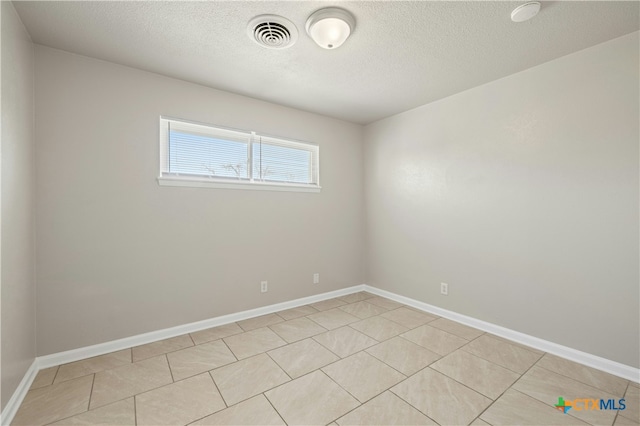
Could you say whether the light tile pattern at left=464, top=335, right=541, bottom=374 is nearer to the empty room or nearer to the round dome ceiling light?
the empty room

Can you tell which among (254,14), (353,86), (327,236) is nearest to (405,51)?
(353,86)

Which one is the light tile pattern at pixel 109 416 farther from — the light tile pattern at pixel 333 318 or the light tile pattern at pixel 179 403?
the light tile pattern at pixel 333 318

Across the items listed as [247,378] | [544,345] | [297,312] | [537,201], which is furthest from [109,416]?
[537,201]

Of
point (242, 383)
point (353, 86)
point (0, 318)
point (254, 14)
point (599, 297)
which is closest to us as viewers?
point (0, 318)

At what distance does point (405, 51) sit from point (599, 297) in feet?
8.19

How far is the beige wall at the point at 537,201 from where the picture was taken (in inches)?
82.7

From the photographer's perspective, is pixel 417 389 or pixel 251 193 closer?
pixel 417 389

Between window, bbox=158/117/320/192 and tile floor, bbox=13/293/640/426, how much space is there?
1.61 metres

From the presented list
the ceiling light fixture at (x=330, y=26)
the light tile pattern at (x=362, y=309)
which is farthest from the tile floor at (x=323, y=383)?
the ceiling light fixture at (x=330, y=26)

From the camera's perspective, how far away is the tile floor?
5.46 feet

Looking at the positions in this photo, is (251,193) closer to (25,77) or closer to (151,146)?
(151,146)

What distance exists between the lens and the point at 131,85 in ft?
8.27

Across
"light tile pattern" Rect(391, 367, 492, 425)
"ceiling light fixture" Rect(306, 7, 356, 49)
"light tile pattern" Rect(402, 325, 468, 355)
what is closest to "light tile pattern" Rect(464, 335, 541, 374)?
"light tile pattern" Rect(402, 325, 468, 355)

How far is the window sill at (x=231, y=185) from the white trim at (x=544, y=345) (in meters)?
2.05
